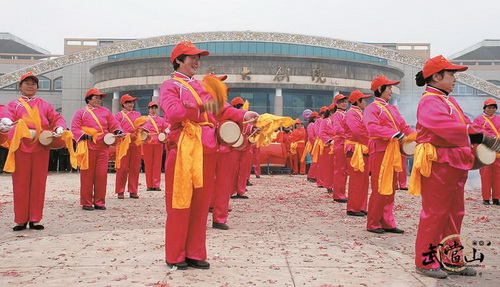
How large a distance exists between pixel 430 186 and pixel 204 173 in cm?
208

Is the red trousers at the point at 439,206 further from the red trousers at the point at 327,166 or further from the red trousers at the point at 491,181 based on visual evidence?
the red trousers at the point at 327,166

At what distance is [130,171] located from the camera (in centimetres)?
1067

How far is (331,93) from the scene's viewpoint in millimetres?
33062

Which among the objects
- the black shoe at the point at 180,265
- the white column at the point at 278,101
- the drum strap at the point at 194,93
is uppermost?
the white column at the point at 278,101

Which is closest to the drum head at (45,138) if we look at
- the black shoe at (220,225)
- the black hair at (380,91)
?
the black shoe at (220,225)

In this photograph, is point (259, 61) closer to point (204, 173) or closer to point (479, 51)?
point (204, 173)

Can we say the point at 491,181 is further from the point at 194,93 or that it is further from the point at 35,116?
the point at 35,116

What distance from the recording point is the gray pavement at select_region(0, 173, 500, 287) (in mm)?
4027

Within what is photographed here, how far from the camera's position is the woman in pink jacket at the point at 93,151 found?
8.49 m

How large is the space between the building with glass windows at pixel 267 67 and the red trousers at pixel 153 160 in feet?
60.5

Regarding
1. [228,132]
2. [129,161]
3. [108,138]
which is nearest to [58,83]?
[129,161]

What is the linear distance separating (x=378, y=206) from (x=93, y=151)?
504 centimetres

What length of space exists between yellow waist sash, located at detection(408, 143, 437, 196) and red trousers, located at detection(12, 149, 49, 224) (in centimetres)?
488

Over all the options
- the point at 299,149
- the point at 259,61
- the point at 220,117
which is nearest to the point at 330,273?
the point at 220,117
